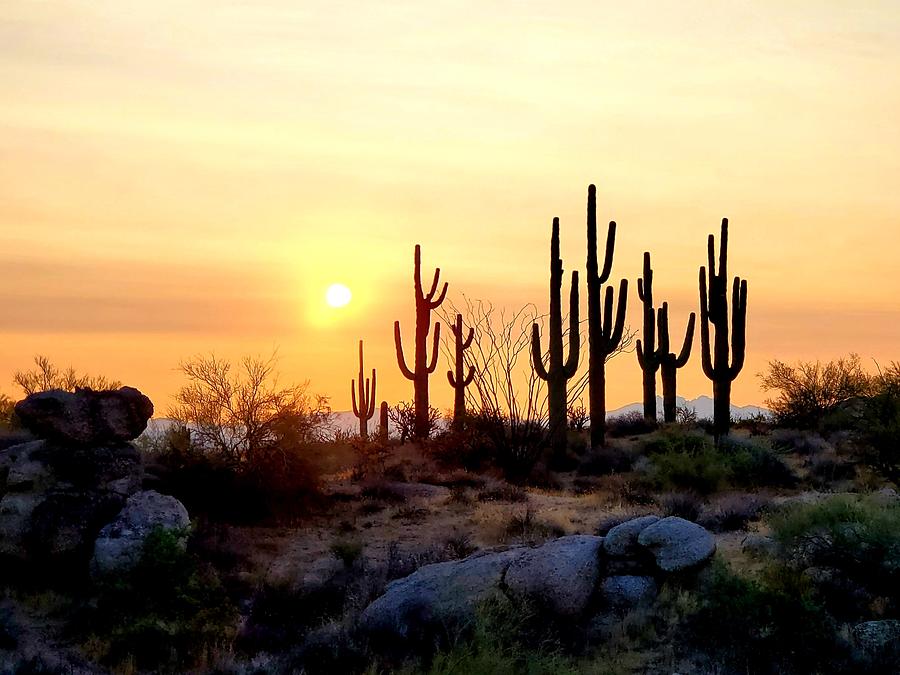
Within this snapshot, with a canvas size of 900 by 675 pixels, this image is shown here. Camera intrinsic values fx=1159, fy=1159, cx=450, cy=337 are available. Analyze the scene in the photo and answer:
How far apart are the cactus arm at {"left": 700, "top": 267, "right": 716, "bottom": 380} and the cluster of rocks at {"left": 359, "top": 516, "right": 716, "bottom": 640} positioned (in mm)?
18085

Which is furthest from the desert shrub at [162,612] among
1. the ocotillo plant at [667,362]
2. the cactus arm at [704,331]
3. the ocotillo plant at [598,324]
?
the ocotillo plant at [667,362]

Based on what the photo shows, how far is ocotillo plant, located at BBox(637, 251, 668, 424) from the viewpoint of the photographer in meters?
37.8

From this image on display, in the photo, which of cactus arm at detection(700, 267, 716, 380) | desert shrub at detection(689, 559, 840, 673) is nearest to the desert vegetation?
desert shrub at detection(689, 559, 840, 673)

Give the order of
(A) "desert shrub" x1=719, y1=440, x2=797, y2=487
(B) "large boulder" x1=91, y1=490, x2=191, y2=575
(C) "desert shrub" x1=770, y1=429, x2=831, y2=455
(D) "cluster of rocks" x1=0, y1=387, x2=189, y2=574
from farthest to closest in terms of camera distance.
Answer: (C) "desert shrub" x1=770, y1=429, x2=831, y2=455 < (A) "desert shrub" x1=719, y1=440, x2=797, y2=487 < (D) "cluster of rocks" x1=0, y1=387, x2=189, y2=574 < (B) "large boulder" x1=91, y1=490, x2=191, y2=575

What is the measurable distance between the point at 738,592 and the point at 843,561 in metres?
2.04

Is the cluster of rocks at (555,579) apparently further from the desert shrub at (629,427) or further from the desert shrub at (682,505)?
the desert shrub at (629,427)

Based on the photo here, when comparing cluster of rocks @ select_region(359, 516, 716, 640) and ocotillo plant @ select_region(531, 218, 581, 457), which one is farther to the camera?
ocotillo plant @ select_region(531, 218, 581, 457)

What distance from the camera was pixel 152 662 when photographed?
568 inches

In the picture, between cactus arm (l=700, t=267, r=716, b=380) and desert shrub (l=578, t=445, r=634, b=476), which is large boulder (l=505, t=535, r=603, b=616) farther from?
cactus arm (l=700, t=267, r=716, b=380)

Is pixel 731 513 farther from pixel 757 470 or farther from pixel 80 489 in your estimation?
pixel 80 489

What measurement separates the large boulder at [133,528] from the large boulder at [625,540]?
252 inches

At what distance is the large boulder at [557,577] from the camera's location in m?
14.7

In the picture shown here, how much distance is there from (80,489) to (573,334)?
1573 centimetres

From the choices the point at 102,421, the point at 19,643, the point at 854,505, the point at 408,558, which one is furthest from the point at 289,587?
the point at 854,505
